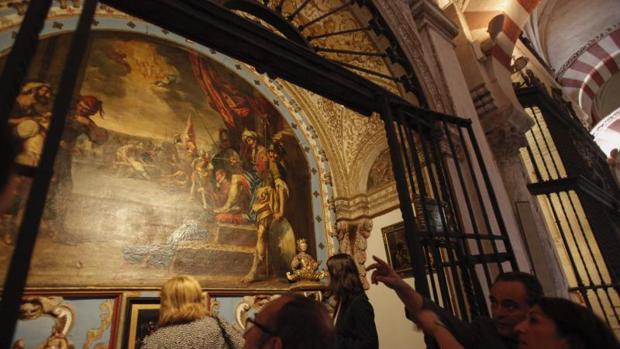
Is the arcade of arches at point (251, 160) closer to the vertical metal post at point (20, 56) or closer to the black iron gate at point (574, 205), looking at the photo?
the black iron gate at point (574, 205)

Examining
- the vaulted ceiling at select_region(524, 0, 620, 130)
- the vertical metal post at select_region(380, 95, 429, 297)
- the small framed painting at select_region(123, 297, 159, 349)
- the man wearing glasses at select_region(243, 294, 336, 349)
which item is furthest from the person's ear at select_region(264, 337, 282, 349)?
the vaulted ceiling at select_region(524, 0, 620, 130)

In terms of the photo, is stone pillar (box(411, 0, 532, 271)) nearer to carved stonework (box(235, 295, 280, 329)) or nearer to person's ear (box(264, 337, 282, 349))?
carved stonework (box(235, 295, 280, 329))

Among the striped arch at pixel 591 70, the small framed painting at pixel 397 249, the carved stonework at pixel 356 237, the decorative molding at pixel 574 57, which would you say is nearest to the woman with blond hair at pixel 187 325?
the small framed painting at pixel 397 249

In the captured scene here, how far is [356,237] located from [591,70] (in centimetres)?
850

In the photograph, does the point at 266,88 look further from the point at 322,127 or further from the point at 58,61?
the point at 58,61

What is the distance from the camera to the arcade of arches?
2.96 metres

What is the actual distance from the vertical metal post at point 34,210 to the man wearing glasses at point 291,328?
0.57 metres

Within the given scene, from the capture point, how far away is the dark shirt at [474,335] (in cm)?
133

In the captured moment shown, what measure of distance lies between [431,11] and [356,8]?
1070 millimetres

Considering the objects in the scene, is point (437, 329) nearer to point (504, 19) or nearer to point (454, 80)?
point (454, 80)

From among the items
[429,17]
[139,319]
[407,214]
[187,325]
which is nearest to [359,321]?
[407,214]

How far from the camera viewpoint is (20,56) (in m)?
0.88

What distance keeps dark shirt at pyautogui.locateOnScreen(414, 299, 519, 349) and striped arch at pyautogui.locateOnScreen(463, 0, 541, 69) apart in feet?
13.7

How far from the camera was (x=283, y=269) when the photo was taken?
14.1 feet
